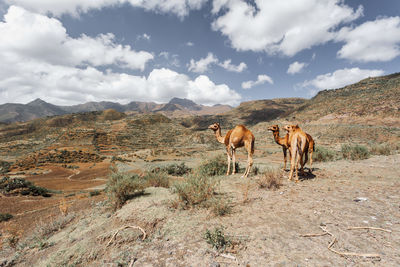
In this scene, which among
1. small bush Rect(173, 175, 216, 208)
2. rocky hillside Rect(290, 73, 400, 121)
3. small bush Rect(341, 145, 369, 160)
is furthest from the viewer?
rocky hillside Rect(290, 73, 400, 121)

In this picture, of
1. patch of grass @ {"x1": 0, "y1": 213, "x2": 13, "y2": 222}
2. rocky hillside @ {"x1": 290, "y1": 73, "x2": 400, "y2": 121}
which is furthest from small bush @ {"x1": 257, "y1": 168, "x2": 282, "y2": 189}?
rocky hillside @ {"x1": 290, "y1": 73, "x2": 400, "y2": 121}

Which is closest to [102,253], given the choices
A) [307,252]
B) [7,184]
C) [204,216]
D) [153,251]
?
[153,251]

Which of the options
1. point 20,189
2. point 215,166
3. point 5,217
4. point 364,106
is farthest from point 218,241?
point 364,106

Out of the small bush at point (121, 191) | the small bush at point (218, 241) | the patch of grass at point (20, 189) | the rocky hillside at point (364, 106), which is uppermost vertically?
the rocky hillside at point (364, 106)

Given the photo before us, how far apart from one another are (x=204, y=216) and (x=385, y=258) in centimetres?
287

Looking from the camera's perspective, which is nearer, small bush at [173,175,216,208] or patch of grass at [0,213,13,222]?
small bush at [173,175,216,208]

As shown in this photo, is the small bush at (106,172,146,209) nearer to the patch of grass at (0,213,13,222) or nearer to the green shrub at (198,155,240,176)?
the green shrub at (198,155,240,176)

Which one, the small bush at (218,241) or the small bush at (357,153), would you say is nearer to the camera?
the small bush at (218,241)

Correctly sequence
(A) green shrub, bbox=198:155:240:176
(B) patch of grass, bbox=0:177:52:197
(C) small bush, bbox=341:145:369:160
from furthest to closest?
(B) patch of grass, bbox=0:177:52:197 → (C) small bush, bbox=341:145:369:160 → (A) green shrub, bbox=198:155:240:176

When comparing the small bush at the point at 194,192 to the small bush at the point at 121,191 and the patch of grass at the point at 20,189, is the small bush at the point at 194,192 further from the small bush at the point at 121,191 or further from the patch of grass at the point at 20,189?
the patch of grass at the point at 20,189

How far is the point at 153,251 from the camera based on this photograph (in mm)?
2943

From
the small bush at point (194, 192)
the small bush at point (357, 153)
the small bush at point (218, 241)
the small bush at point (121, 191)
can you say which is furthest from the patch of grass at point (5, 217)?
the small bush at point (357, 153)

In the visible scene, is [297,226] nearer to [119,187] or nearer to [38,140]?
[119,187]

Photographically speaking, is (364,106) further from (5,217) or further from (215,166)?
(5,217)
